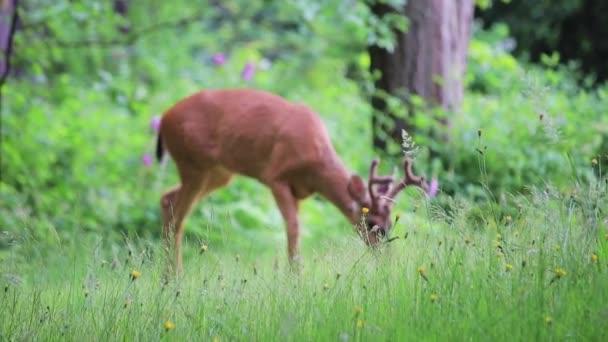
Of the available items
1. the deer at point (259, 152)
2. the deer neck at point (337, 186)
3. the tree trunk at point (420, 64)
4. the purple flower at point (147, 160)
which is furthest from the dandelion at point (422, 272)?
the purple flower at point (147, 160)

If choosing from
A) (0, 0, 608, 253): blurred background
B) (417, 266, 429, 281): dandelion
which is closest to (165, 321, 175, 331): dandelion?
(417, 266, 429, 281): dandelion

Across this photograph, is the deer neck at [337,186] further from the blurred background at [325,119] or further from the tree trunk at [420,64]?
→ the tree trunk at [420,64]

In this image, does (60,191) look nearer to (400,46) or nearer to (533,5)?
(400,46)

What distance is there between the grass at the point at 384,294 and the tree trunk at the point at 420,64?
18.2 ft

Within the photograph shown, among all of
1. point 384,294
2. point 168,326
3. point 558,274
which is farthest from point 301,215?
point 168,326

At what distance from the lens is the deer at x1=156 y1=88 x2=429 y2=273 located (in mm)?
7406

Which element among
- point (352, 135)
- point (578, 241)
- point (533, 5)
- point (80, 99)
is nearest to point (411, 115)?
point (352, 135)

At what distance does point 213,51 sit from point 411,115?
452 inches

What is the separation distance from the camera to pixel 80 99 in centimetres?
1281

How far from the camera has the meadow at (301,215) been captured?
3.86 metres

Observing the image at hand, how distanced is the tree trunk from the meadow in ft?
0.61

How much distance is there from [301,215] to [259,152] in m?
3.06

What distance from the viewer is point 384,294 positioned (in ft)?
13.4

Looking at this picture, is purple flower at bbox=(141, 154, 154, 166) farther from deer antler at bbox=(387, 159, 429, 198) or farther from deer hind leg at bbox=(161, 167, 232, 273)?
deer antler at bbox=(387, 159, 429, 198)
